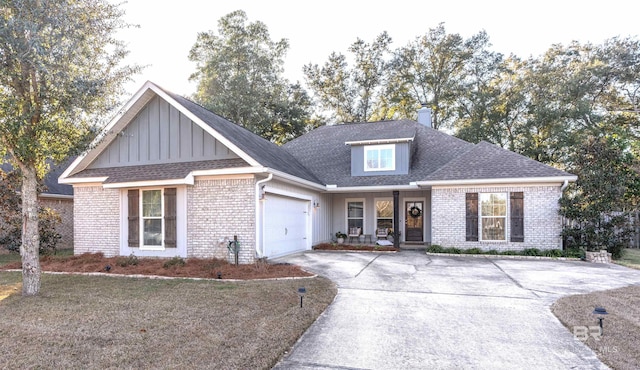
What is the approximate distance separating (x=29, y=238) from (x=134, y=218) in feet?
12.9

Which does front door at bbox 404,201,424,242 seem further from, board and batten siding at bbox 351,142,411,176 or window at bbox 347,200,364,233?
window at bbox 347,200,364,233

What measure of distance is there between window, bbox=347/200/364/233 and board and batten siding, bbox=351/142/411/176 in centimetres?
153

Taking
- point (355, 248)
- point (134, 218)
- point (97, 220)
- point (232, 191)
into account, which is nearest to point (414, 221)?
point (355, 248)

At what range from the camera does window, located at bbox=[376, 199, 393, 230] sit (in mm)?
15219

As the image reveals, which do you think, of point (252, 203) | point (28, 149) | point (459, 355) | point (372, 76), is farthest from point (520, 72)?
point (28, 149)

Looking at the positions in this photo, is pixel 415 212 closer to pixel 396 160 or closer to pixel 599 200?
pixel 396 160

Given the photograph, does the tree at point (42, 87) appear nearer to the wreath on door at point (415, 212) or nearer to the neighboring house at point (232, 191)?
the neighboring house at point (232, 191)

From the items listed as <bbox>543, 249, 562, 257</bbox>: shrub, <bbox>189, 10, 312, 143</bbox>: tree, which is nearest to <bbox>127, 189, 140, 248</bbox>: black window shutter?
<bbox>543, 249, 562, 257</bbox>: shrub

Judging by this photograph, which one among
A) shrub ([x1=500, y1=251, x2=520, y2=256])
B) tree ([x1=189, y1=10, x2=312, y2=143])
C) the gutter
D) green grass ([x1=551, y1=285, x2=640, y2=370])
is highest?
tree ([x1=189, y1=10, x2=312, y2=143])

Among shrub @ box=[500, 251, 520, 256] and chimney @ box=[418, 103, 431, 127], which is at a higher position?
chimney @ box=[418, 103, 431, 127]

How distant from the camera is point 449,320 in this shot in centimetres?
499

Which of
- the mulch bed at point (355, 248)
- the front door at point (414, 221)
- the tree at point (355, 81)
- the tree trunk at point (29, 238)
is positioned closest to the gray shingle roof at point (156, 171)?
the tree trunk at point (29, 238)

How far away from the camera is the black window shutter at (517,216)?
1157 centimetres

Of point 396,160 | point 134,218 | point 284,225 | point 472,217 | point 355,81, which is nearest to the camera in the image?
point 134,218
